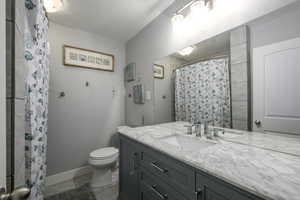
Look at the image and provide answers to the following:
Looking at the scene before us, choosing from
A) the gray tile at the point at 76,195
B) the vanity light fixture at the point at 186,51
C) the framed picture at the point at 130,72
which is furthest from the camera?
the framed picture at the point at 130,72

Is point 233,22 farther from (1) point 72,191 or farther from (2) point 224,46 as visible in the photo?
(1) point 72,191

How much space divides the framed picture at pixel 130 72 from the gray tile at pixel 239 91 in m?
1.53

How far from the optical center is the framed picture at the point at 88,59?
77.0 inches

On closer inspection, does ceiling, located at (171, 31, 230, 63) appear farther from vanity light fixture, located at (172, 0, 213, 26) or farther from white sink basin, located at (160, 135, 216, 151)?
white sink basin, located at (160, 135, 216, 151)

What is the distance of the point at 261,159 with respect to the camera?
676mm

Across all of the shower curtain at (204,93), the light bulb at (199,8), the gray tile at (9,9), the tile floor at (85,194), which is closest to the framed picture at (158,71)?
the shower curtain at (204,93)

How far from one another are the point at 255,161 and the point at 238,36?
0.94 meters

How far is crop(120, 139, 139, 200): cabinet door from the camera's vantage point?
1.19 m

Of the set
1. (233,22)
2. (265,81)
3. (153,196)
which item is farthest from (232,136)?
(233,22)

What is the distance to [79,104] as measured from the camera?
206 cm

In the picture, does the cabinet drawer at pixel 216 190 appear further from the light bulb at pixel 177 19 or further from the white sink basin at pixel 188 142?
the light bulb at pixel 177 19

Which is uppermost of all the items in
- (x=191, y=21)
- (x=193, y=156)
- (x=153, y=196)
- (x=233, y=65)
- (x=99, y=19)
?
(x=99, y=19)

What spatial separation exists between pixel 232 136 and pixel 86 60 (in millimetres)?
2187

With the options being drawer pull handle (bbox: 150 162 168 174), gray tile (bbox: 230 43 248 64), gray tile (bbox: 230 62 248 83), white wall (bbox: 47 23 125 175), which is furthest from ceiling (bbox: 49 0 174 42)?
drawer pull handle (bbox: 150 162 168 174)
